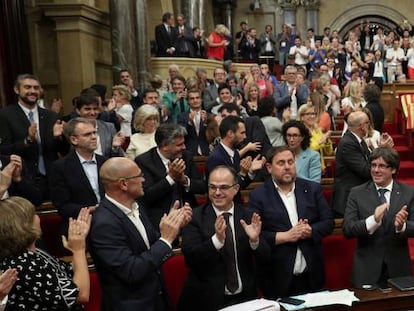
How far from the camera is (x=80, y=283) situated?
199 cm

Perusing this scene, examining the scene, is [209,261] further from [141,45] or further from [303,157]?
[141,45]

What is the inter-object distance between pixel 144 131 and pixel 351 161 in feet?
5.28

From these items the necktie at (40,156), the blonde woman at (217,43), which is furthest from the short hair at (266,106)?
the blonde woman at (217,43)

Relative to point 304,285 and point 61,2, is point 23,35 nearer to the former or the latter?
point 61,2

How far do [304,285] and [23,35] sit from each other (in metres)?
5.24

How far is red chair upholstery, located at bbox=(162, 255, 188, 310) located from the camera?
288 centimetres

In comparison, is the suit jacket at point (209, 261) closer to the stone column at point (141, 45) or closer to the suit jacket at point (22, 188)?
the suit jacket at point (22, 188)

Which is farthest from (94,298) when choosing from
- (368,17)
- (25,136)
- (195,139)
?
(368,17)

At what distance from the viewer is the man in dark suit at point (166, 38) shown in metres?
8.71

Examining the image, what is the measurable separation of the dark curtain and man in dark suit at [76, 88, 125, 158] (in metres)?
2.50

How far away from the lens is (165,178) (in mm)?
3062

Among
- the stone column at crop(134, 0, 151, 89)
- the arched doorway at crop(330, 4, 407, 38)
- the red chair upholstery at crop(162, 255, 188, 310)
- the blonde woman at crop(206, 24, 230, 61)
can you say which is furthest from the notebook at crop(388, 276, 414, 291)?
the arched doorway at crop(330, 4, 407, 38)

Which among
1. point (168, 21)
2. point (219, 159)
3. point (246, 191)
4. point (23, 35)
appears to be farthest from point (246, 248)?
point (168, 21)

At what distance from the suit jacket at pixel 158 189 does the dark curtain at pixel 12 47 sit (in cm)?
326
